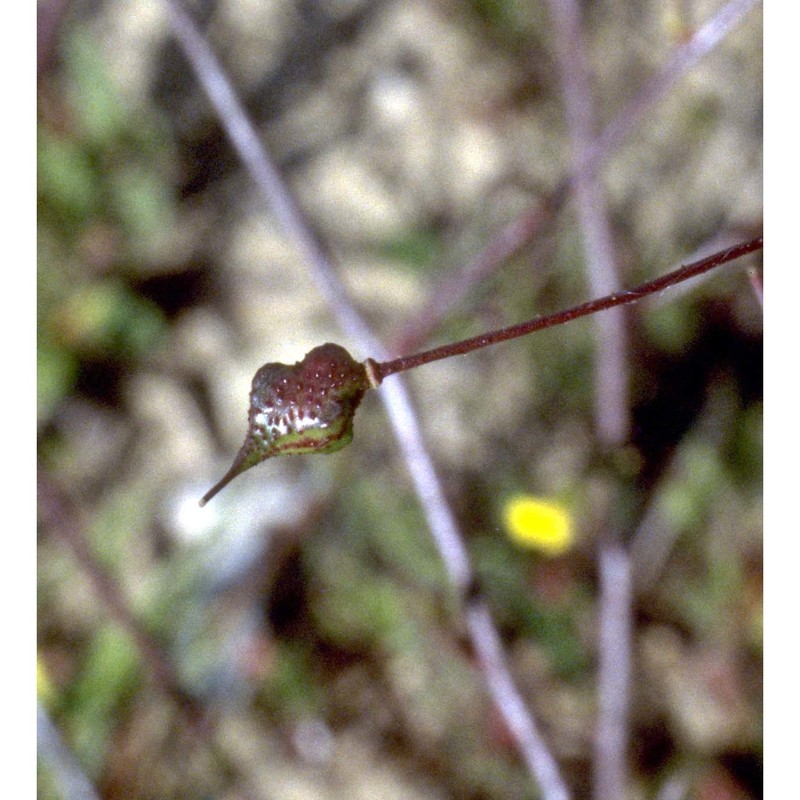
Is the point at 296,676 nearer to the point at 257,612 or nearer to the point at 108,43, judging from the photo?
the point at 257,612

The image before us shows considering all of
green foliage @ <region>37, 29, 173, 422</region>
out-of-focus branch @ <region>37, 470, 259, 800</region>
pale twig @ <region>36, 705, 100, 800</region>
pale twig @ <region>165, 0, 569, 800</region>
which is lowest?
pale twig @ <region>36, 705, 100, 800</region>

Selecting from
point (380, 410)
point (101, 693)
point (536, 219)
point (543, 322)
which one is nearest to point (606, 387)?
point (536, 219)

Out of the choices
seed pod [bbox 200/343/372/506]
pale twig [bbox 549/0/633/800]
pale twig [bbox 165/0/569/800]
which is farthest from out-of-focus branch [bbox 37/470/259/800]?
seed pod [bbox 200/343/372/506]

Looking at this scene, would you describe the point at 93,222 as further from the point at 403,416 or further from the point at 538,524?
the point at 538,524

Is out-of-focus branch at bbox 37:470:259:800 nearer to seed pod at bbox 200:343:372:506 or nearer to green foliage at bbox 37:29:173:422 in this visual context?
green foliage at bbox 37:29:173:422
